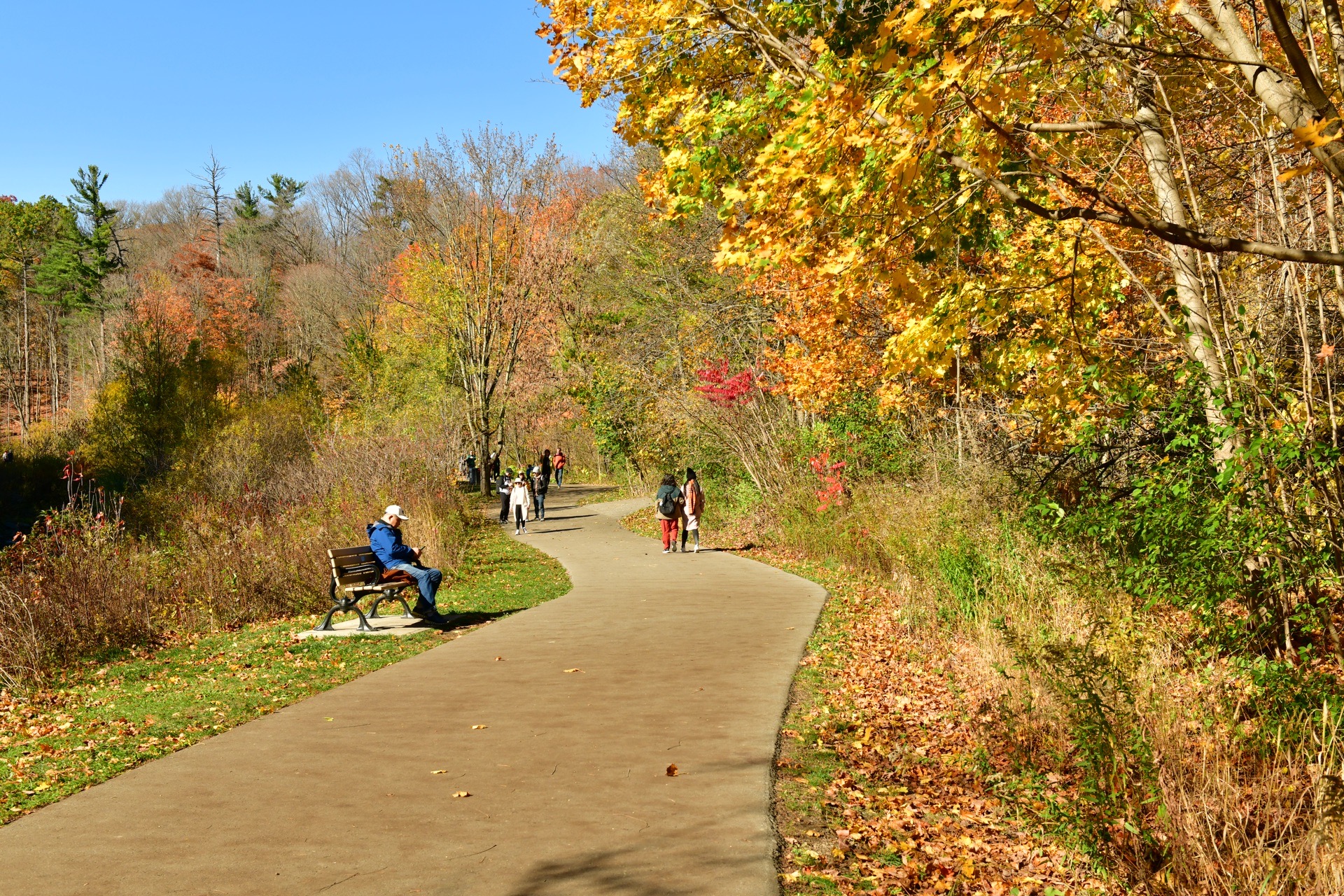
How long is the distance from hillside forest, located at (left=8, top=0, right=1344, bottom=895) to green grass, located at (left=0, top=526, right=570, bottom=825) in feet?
2.32

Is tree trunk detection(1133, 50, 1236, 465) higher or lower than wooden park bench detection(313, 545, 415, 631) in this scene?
higher

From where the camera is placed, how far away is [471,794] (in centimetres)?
573

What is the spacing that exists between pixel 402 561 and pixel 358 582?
0.54 m

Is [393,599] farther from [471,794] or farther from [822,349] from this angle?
[822,349]

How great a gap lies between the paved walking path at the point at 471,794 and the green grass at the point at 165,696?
0.35m

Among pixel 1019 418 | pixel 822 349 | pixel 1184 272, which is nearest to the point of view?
pixel 1184 272

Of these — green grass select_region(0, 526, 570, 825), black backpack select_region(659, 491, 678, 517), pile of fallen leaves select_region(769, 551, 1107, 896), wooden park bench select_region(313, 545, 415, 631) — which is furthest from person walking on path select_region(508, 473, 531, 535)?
pile of fallen leaves select_region(769, 551, 1107, 896)

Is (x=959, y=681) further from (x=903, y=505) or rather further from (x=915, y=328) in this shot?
(x=903, y=505)

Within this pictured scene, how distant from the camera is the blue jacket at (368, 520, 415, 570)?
1193 centimetres

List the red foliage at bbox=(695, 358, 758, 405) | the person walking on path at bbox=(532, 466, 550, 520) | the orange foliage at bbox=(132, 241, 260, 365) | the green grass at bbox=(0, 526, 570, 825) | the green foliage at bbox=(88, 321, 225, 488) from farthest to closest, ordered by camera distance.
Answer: the orange foliage at bbox=(132, 241, 260, 365) < the green foliage at bbox=(88, 321, 225, 488) < the person walking on path at bbox=(532, 466, 550, 520) < the red foliage at bbox=(695, 358, 758, 405) < the green grass at bbox=(0, 526, 570, 825)

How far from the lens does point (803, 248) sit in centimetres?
736

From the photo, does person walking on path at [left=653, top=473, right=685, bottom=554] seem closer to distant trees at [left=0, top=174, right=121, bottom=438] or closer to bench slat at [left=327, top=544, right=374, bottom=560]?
bench slat at [left=327, top=544, right=374, bottom=560]

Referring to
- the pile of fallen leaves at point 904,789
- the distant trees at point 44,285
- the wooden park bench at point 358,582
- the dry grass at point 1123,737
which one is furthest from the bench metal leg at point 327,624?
the distant trees at point 44,285

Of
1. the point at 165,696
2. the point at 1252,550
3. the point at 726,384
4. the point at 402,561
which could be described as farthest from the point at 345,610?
the point at 726,384
